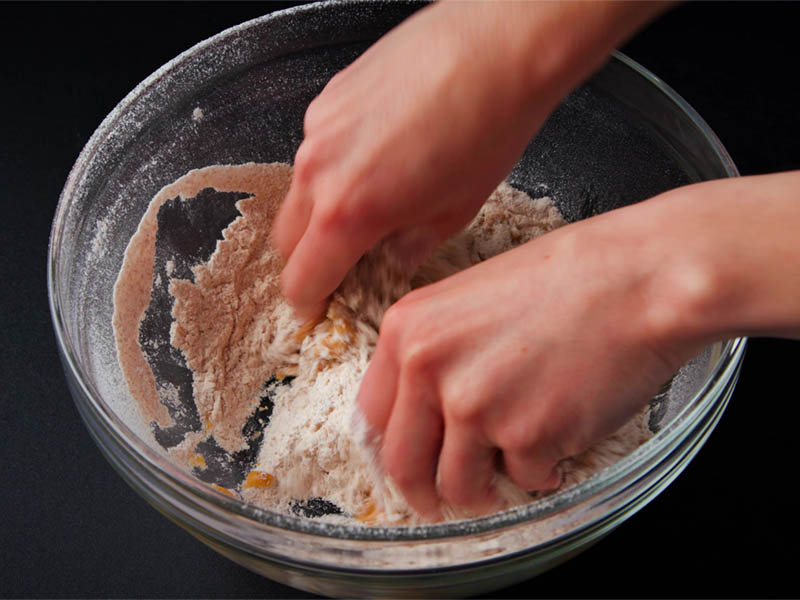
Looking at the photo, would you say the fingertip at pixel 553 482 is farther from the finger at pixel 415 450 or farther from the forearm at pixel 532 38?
the forearm at pixel 532 38

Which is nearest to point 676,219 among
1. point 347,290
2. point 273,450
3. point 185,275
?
point 347,290

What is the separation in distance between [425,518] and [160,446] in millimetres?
309

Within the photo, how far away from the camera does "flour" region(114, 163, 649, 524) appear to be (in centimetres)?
100

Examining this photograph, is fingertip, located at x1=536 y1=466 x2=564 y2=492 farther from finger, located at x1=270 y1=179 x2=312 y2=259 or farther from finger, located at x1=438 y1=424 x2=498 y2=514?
finger, located at x1=270 y1=179 x2=312 y2=259

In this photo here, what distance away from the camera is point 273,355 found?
111 centimetres

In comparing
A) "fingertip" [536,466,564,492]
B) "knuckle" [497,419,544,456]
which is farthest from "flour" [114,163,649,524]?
"knuckle" [497,419,544,456]

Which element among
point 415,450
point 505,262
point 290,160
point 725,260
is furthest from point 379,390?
point 290,160

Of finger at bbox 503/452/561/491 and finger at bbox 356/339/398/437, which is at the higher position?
finger at bbox 356/339/398/437

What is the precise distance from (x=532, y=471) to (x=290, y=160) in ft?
1.99

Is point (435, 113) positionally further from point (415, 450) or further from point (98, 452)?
point (98, 452)

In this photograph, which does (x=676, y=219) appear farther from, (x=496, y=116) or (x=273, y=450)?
(x=273, y=450)

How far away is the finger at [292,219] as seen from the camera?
0.96m

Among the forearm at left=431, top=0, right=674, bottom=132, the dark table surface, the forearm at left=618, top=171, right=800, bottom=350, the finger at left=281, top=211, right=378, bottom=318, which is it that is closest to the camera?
the forearm at left=618, top=171, right=800, bottom=350

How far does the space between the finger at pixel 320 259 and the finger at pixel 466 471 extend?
22 cm
